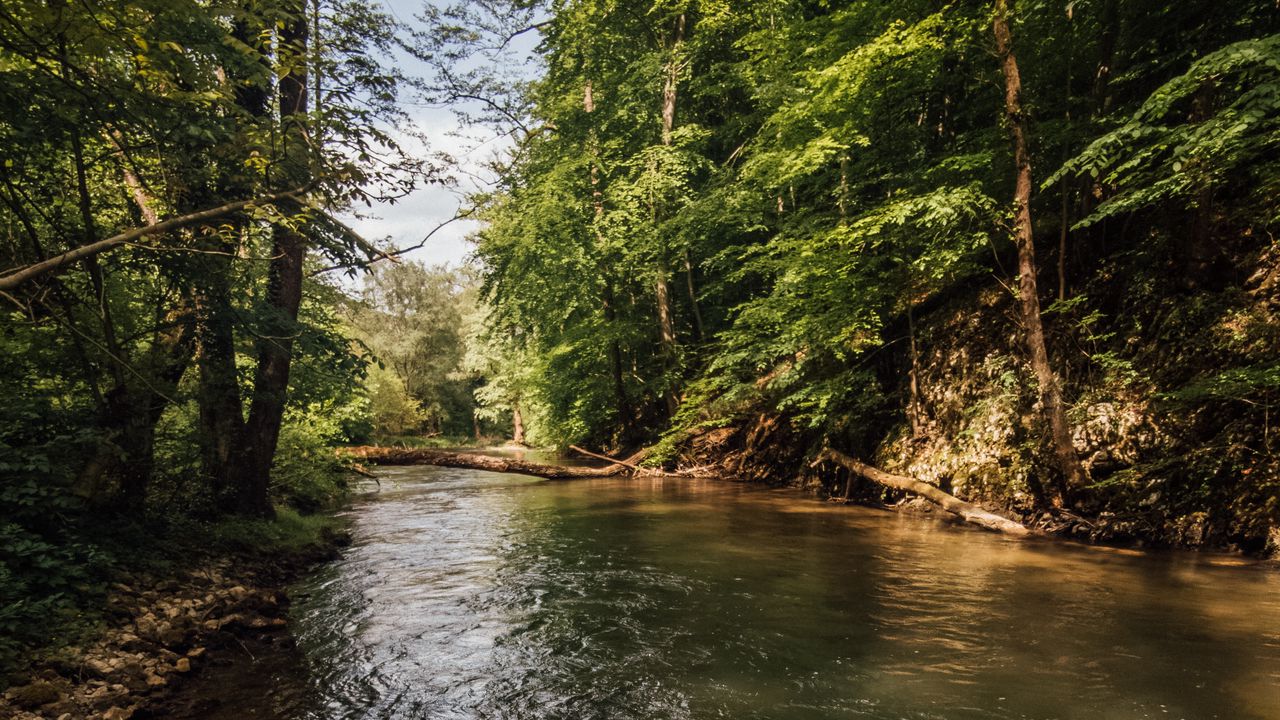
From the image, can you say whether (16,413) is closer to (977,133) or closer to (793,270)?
(793,270)

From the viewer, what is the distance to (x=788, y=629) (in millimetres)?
5230

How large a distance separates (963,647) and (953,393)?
296 inches

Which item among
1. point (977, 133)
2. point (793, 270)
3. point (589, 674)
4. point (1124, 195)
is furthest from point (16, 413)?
point (977, 133)

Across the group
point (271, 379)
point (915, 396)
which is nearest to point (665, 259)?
point (915, 396)

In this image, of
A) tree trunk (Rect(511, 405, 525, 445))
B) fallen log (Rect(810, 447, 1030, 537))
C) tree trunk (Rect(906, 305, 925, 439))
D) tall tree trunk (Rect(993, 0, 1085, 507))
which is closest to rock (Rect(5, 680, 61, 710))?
fallen log (Rect(810, 447, 1030, 537))

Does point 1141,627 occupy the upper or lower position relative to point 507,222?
lower

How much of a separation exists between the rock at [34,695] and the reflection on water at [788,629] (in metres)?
1.50

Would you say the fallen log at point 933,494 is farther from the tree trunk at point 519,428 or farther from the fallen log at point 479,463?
the tree trunk at point 519,428

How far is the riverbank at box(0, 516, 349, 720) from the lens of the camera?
12.3 feet

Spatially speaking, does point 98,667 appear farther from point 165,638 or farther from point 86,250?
point 86,250

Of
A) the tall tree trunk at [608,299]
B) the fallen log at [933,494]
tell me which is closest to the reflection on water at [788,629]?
the fallen log at [933,494]

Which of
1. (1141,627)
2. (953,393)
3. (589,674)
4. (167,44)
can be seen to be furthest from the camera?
(953,393)

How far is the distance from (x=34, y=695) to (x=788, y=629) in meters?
5.33

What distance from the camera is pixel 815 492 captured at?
544 inches
